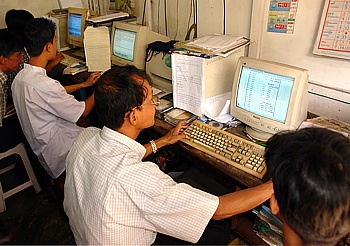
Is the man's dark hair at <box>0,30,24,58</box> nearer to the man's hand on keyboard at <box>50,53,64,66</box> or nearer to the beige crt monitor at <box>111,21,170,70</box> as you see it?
the man's hand on keyboard at <box>50,53,64,66</box>

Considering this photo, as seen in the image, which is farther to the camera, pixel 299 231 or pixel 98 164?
pixel 98 164

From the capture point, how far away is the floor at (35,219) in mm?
1871

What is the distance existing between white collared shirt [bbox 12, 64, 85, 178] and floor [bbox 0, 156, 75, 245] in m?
0.41

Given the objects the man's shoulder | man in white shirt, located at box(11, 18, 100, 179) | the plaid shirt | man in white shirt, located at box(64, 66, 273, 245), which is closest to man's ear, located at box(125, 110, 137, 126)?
man in white shirt, located at box(64, 66, 273, 245)

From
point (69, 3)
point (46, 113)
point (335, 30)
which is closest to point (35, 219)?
point (46, 113)

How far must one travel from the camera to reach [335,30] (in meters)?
1.32

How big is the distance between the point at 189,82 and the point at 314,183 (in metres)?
1.07

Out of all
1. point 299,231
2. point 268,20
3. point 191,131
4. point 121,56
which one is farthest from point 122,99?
point 121,56

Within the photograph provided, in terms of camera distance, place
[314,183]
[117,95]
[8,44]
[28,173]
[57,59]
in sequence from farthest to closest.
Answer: [57,59] < [28,173] < [8,44] < [117,95] < [314,183]

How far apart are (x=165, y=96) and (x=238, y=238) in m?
0.97

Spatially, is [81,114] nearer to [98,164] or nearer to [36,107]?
[36,107]

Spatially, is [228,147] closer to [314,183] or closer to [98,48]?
[314,183]

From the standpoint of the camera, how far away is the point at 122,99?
1017 millimetres

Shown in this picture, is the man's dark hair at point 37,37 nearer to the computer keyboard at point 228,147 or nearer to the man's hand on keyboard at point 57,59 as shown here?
the man's hand on keyboard at point 57,59
